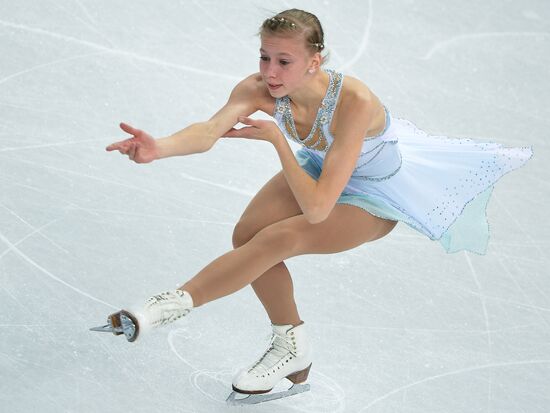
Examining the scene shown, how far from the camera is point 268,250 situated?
11.6 ft

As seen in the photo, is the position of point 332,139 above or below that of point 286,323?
above

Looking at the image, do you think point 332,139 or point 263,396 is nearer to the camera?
point 332,139

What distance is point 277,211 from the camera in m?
3.74

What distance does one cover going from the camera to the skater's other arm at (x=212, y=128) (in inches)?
130

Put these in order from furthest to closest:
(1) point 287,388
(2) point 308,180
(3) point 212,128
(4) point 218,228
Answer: (4) point 218,228
(1) point 287,388
(3) point 212,128
(2) point 308,180

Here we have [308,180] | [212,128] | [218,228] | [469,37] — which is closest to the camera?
[308,180]

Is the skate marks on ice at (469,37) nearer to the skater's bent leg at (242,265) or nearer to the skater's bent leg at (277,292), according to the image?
the skater's bent leg at (277,292)

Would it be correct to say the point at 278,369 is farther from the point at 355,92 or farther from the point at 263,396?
the point at 355,92

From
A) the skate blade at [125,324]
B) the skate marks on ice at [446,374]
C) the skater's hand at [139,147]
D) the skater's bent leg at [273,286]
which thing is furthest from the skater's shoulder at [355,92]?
the skate marks on ice at [446,374]

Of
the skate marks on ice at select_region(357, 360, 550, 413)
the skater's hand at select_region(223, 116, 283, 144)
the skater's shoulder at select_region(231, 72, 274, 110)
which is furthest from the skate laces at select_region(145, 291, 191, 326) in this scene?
the skate marks on ice at select_region(357, 360, 550, 413)

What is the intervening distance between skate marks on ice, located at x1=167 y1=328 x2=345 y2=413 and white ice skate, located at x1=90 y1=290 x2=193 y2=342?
41 centimetres

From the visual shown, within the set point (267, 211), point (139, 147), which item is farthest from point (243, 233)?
point (139, 147)

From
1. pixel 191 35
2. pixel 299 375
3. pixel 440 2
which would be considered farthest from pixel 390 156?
pixel 440 2

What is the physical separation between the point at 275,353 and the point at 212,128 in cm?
82
